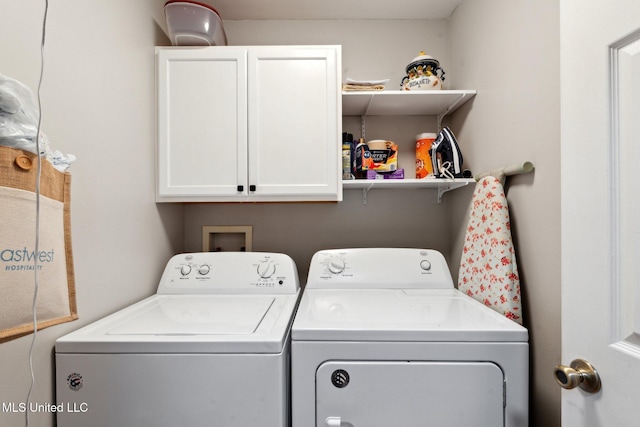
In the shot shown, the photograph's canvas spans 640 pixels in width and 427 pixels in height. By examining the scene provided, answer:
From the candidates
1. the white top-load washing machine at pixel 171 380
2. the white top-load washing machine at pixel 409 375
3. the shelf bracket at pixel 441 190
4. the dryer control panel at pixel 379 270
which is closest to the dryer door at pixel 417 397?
the white top-load washing machine at pixel 409 375

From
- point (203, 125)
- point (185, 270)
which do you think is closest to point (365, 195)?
point (203, 125)

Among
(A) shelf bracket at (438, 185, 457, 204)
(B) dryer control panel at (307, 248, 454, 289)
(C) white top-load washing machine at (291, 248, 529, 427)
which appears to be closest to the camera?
(C) white top-load washing machine at (291, 248, 529, 427)

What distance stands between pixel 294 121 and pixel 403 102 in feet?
2.12

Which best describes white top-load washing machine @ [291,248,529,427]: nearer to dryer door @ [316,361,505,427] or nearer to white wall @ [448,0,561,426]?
dryer door @ [316,361,505,427]

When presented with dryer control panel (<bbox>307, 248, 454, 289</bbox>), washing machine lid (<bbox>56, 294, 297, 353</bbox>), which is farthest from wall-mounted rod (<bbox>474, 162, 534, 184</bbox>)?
washing machine lid (<bbox>56, 294, 297, 353</bbox>)

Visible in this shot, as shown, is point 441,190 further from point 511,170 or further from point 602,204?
point 602,204

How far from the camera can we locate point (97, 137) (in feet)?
4.15

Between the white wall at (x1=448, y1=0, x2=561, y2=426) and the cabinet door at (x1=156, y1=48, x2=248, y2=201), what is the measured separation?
1201 millimetres

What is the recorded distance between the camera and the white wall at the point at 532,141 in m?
1.15

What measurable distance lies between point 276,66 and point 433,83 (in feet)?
2.77

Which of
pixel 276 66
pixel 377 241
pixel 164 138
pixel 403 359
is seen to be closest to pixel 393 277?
pixel 377 241

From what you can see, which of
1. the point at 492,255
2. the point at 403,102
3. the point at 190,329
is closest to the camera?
the point at 190,329

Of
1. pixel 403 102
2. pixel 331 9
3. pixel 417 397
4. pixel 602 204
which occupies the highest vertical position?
pixel 331 9

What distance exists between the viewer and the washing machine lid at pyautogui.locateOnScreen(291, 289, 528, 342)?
108 centimetres
